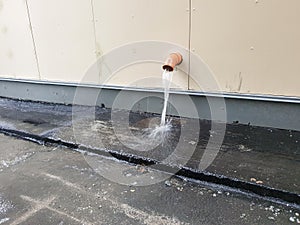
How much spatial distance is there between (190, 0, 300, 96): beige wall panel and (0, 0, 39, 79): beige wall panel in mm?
2227

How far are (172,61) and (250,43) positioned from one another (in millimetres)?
684

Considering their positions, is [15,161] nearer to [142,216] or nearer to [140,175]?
[140,175]

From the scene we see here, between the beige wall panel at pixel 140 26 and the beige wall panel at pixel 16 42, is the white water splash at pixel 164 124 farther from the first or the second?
the beige wall panel at pixel 16 42

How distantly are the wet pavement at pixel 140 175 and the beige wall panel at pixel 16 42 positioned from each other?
1140 millimetres

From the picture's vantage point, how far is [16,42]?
3680 millimetres

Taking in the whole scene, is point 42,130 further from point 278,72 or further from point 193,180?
point 278,72

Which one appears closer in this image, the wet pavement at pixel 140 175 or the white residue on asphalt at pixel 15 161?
the wet pavement at pixel 140 175

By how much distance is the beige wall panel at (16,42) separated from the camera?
3.51 metres

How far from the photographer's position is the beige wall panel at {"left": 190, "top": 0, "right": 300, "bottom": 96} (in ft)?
7.22

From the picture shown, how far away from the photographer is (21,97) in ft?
13.1

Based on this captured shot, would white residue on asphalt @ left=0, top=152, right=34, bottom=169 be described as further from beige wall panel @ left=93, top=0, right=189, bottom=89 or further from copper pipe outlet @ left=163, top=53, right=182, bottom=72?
copper pipe outlet @ left=163, top=53, right=182, bottom=72

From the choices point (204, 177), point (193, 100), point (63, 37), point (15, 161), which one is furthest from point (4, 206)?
point (63, 37)

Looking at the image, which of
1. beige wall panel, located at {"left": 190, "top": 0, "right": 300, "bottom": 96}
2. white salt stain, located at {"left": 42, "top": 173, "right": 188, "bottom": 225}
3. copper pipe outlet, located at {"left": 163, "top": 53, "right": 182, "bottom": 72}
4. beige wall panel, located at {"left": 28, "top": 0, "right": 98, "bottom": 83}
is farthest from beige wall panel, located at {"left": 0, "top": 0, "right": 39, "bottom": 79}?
white salt stain, located at {"left": 42, "top": 173, "right": 188, "bottom": 225}

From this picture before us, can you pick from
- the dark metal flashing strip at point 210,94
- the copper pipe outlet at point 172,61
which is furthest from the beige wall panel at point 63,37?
the copper pipe outlet at point 172,61
